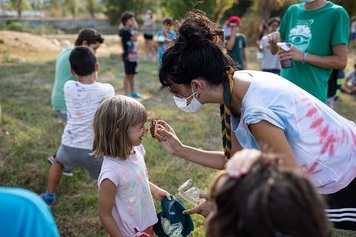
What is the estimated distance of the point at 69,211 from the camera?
317 centimetres

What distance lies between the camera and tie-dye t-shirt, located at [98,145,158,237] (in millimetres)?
1989

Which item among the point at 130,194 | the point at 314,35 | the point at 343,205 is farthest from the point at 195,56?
the point at 314,35

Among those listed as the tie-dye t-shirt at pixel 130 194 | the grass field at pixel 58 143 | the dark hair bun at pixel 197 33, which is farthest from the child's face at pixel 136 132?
the grass field at pixel 58 143

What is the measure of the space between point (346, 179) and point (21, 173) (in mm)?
2968

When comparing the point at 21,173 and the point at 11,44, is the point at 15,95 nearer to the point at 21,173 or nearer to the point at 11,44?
the point at 21,173

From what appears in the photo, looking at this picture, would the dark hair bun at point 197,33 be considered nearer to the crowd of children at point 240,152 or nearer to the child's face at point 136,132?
the crowd of children at point 240,152

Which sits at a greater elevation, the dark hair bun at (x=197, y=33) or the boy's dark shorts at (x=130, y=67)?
the dark hair bun at (x=197, y=33)

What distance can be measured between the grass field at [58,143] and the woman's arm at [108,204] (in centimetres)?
96

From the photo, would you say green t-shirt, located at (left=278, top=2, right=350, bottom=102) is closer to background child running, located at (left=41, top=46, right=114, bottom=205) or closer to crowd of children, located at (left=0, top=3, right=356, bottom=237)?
crowd of children, located at (left=0, top=3, right=356, bottom=237)

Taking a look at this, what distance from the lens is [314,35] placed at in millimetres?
2727

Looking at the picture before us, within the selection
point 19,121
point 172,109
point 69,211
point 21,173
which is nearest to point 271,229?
point 69,211

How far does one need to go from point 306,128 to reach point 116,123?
94 cm

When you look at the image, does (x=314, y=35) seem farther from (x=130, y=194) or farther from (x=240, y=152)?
(x=240, y=152)

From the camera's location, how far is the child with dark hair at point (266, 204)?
2.96 feet
